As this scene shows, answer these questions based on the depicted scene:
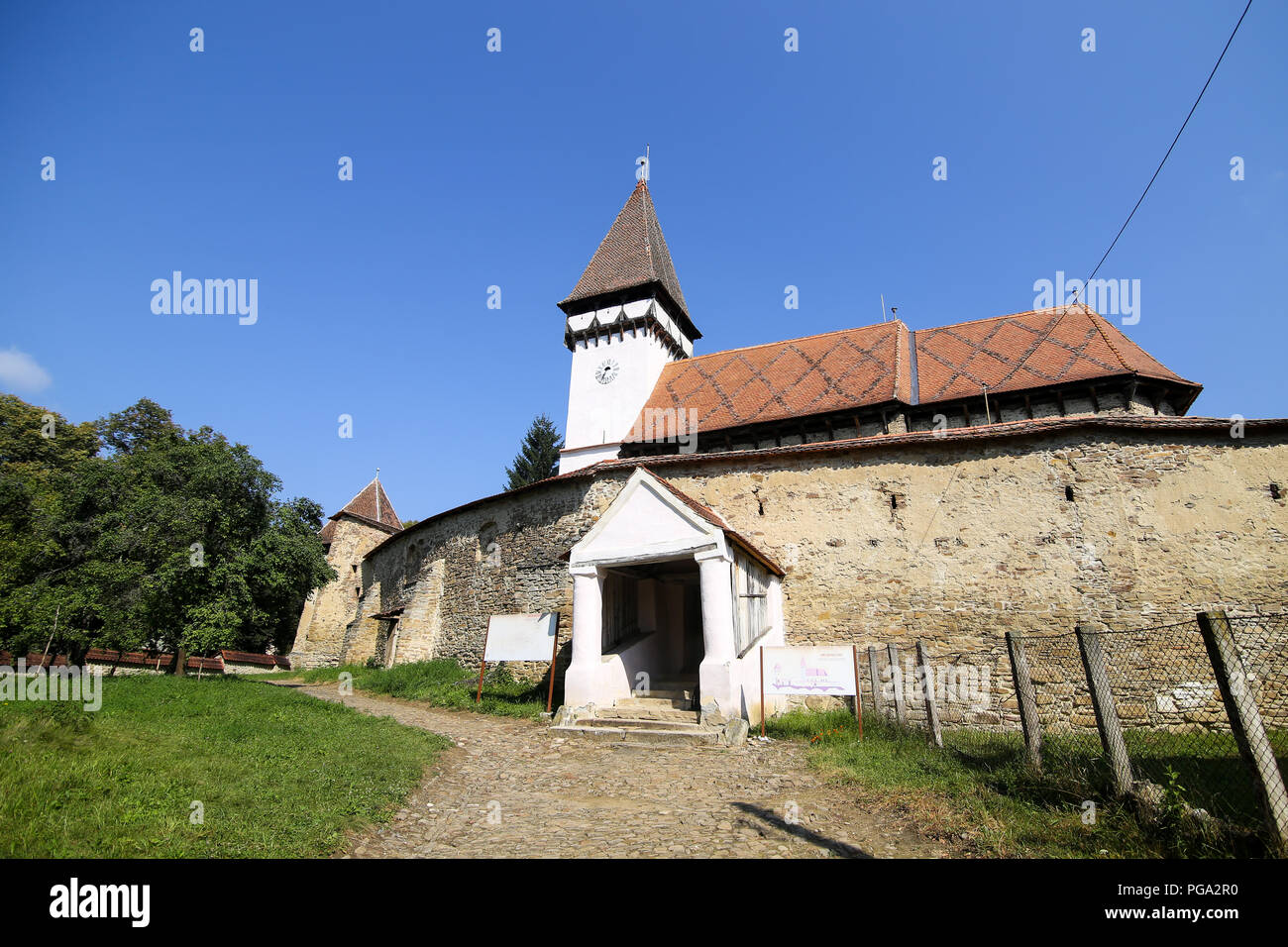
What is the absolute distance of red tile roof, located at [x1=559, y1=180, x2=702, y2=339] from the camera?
2462 cm

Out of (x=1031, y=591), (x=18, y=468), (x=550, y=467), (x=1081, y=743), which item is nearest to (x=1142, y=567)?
(x=1031, y=591)

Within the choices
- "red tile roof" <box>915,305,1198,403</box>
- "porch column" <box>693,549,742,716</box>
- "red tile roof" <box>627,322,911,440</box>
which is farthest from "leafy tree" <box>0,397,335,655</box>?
"red tile roof" <box>915,305,1198,403</box>

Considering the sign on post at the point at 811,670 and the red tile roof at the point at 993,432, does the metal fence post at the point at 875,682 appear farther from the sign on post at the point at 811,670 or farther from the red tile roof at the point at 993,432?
the red tile roof at the point at 993,432

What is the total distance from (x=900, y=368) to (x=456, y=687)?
1505 cm

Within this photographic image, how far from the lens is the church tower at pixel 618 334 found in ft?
74.3

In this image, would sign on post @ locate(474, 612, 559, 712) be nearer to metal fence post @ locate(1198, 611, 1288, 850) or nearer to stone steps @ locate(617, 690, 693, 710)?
stone steps @ locate(617, 690, 693, 710)

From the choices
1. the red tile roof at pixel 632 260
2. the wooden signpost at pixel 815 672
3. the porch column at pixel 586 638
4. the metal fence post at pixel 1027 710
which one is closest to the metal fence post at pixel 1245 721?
the metal fence post at pixel 1027 710

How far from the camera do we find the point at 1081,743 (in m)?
7.27

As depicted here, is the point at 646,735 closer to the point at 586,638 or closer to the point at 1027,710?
the point at 586,638

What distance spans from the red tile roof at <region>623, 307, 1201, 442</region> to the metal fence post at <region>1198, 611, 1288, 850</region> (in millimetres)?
11848

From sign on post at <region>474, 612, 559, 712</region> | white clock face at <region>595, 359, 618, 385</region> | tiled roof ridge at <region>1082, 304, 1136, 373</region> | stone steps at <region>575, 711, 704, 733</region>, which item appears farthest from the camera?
white clock face at <region>595, 359, 618, 385</region>

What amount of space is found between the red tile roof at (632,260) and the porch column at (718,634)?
54.1ft
